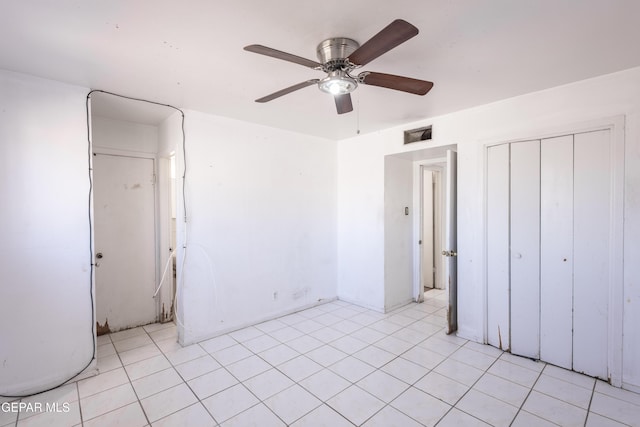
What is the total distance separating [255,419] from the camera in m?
2.00

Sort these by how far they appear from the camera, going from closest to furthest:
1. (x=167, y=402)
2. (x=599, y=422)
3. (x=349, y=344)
A: (x=599, y=422), (x=167, y=402), (x=349, y=344)

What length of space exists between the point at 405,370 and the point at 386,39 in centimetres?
255

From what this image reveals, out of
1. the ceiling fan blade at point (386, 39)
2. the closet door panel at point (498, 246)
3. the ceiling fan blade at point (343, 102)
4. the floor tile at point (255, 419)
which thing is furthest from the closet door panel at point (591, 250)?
the floor tile at point (255, 419)

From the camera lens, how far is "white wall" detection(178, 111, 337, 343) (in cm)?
318

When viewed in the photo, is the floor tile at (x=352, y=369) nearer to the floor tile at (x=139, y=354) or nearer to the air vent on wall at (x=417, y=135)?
the floor tile at (x=139, y=354)

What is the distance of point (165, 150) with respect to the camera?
11.4 ft

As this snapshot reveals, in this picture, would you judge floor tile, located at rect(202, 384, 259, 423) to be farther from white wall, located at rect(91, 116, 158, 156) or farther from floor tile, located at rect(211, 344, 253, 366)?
white wall, located at rect(91, 116, 158, 156)

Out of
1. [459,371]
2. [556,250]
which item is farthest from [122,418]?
[556,250]

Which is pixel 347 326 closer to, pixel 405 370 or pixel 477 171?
pixel 405 370

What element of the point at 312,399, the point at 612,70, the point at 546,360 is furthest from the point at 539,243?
the point at 312,399

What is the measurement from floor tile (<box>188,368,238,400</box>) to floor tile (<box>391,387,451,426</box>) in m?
1.33

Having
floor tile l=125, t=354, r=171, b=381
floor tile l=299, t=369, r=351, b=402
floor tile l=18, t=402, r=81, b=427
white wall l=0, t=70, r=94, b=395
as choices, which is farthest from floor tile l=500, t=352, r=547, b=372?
white wall l=0, t=70, r=94, b=395

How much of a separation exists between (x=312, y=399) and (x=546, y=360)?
7.22 feet

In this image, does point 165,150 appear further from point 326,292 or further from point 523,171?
point 523,171
